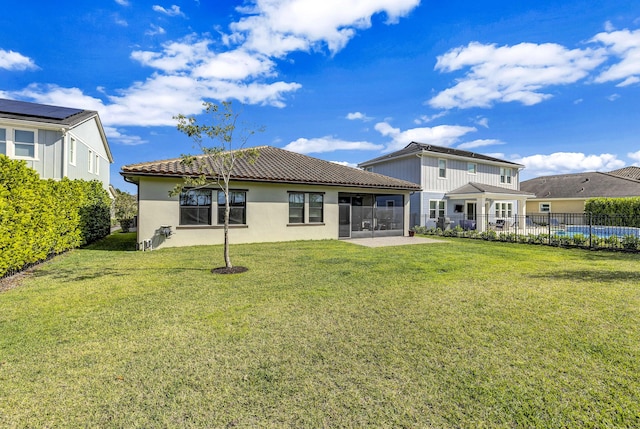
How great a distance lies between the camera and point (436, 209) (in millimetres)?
22250

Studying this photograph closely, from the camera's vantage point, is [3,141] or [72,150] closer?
Result: [3,141]

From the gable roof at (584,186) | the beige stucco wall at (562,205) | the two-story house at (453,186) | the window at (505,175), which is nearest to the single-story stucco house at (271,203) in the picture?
the two-story house at (453,186)

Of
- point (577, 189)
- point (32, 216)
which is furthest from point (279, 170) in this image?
point (577, 189)

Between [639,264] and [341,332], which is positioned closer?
[341,332]

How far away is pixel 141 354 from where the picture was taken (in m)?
3.18

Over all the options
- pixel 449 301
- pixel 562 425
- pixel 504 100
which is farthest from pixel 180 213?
pixel 504 100

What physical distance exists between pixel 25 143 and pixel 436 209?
26.0 m

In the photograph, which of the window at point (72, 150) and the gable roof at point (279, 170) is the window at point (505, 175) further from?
the window at point (72, 150)

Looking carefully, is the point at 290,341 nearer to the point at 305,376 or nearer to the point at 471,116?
the point at 305,376

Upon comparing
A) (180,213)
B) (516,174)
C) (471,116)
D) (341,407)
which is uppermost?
(471,116)

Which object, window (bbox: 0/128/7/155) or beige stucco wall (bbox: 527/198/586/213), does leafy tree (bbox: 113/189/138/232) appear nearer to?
window (bbox: 0/128/7/155)

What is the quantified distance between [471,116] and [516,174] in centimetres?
947

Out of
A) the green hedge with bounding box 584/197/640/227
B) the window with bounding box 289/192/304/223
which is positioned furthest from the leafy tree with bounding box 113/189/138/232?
the green hedge with bounding box 584/197/640/227

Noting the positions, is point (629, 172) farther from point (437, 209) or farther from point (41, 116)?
point (41, 116)
